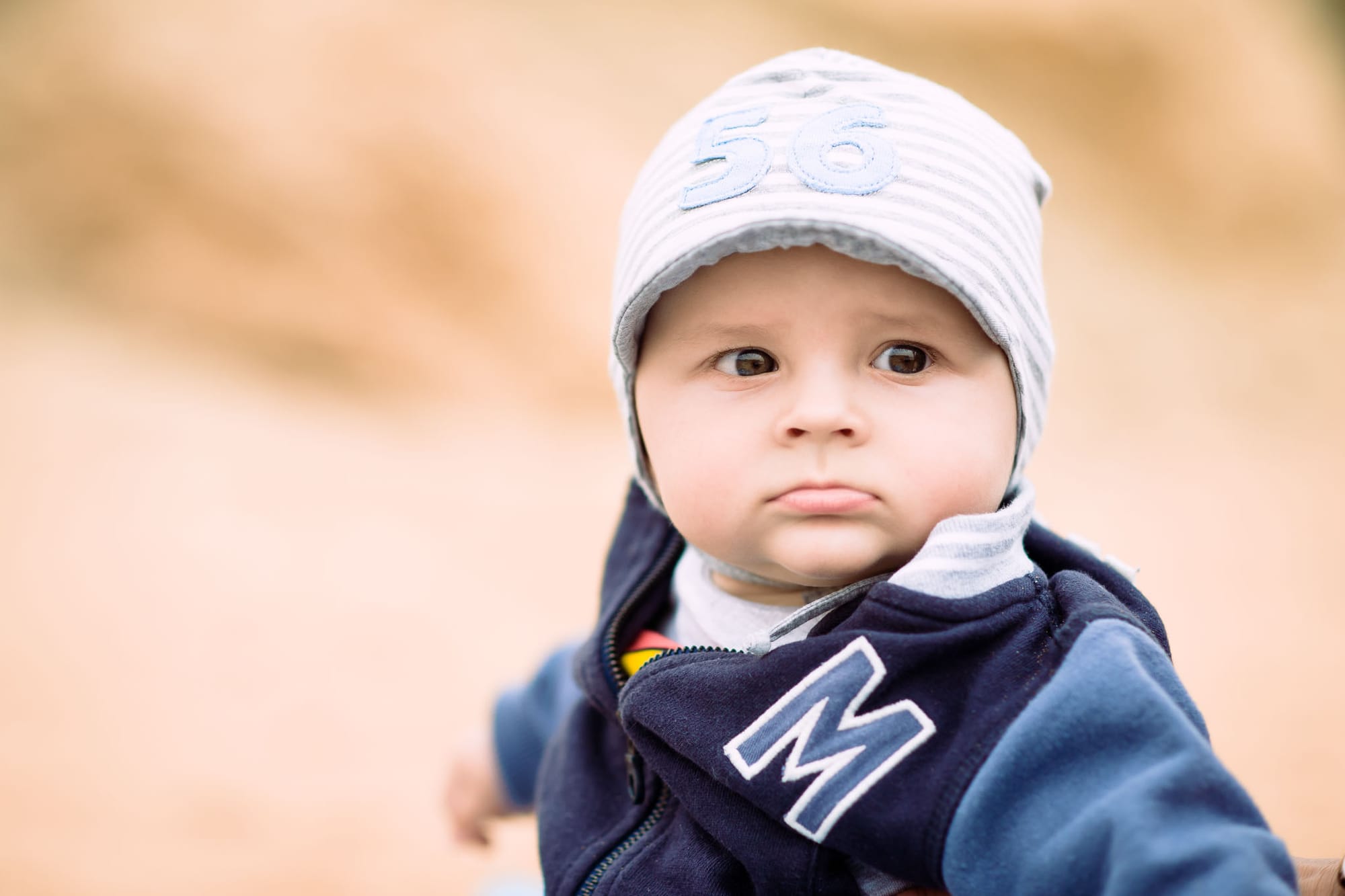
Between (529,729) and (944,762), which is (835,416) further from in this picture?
(529,729)

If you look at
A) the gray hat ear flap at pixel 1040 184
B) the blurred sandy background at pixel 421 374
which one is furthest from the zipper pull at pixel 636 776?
the blurred sandy background at pixel 421 374

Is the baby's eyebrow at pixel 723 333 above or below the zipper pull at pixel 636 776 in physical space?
above

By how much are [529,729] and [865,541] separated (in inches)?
23.0

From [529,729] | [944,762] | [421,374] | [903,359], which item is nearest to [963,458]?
[903,359]

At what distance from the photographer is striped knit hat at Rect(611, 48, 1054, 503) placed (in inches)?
23.3

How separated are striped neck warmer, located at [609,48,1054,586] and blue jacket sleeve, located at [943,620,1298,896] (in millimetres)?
208

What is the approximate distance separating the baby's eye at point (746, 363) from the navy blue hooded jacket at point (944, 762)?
15 cm

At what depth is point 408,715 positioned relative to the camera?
162 cm

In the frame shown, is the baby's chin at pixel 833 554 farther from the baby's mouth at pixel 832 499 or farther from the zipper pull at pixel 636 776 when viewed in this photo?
the zipper pull at pixel 636 776

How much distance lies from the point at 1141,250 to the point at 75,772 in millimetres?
2670

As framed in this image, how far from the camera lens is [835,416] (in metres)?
0.58

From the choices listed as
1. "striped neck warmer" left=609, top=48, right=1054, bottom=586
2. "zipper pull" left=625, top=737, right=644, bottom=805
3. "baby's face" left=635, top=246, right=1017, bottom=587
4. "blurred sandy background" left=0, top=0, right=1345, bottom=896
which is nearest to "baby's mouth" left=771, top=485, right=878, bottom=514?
"baby's face" left=635, top=246, right=1017, bottom=587

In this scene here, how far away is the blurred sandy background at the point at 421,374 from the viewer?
59.3 inches

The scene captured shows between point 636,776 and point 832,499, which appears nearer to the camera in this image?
point 832,499
